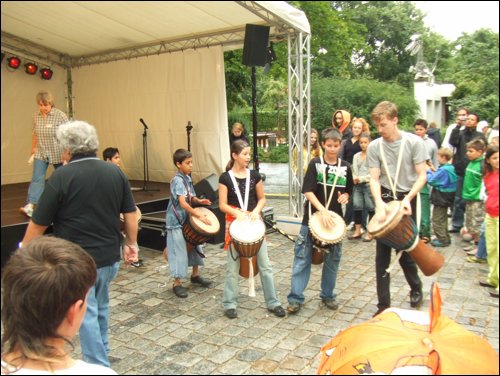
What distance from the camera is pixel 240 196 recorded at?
4293 millimetres

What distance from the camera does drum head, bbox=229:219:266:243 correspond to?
4.07 m

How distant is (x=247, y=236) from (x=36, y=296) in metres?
2.74

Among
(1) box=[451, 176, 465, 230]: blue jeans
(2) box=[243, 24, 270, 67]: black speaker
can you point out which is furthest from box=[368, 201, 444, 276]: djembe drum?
(1) box=[451, 176, 465, 230]: blue jeans

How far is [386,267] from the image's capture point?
160 inches

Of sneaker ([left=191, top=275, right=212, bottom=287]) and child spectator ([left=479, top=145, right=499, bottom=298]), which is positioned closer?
child spectator ([left=479, top=145, right=499, bottom=298])

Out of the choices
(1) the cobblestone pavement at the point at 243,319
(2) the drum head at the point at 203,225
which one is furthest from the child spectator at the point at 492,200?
(2) the drum head at the point at 203,225

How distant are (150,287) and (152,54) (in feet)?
17.0

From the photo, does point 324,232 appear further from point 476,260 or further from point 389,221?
point 476,260

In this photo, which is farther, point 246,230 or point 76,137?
point 246,230

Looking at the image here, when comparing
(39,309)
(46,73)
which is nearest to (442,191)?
(39,309)

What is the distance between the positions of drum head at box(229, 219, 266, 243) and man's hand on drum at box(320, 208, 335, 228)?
0.52m

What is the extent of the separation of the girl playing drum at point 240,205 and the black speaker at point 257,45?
1.69 metres

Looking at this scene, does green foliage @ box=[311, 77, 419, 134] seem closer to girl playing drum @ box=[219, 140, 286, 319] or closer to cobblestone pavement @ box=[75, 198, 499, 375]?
cobblestone pavement @ box=[75, 198, 499, 375]

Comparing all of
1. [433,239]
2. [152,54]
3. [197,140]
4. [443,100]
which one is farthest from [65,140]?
[152,54]
